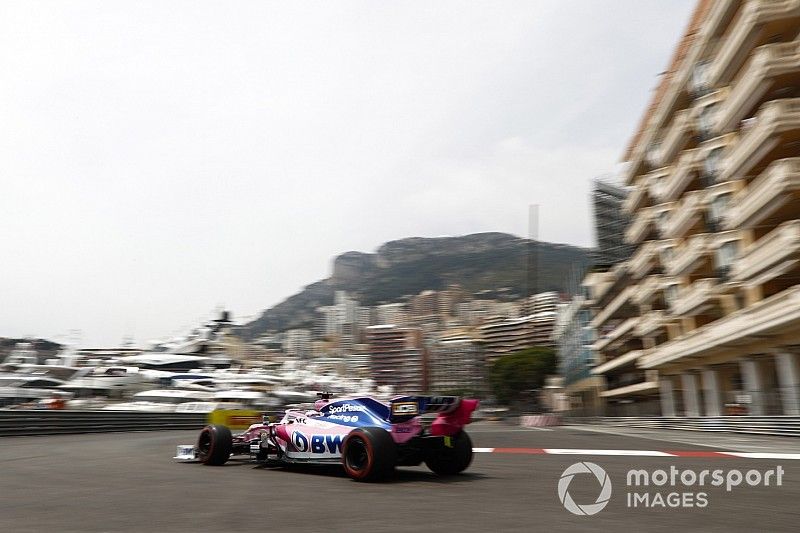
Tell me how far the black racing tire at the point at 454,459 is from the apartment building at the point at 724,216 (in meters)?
18.2

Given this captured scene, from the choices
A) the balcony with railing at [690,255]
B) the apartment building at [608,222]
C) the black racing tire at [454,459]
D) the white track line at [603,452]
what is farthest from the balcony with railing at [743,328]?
the apartment building at [608,222]

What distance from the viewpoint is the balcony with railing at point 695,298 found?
107ft

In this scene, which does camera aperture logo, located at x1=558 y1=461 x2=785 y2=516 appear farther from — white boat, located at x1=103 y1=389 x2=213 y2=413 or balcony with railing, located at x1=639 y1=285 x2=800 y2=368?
white boat, located at x1=103 y1=389 x2=213 y2=413

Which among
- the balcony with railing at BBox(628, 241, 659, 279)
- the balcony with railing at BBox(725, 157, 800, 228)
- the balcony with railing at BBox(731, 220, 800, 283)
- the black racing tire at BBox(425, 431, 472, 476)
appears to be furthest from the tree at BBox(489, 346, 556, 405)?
the black racing tire at BBox(425, 431, 472, 476)

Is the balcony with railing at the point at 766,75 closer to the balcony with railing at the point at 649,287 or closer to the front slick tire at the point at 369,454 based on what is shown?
the balcony with railing at the point at 649,287

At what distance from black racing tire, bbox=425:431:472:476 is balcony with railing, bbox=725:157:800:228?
782 inches

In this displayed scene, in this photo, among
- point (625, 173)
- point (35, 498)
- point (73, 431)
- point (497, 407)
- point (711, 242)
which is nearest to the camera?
point (35, 498)

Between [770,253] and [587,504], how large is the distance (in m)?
22.0

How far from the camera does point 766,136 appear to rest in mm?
25219

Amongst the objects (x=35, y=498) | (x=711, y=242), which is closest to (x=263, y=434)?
(x=35, y=498)

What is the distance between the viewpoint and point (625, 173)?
50.2 m

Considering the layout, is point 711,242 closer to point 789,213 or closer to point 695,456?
point 789,213

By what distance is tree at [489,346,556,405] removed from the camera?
109 meters

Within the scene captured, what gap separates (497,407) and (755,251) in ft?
291
